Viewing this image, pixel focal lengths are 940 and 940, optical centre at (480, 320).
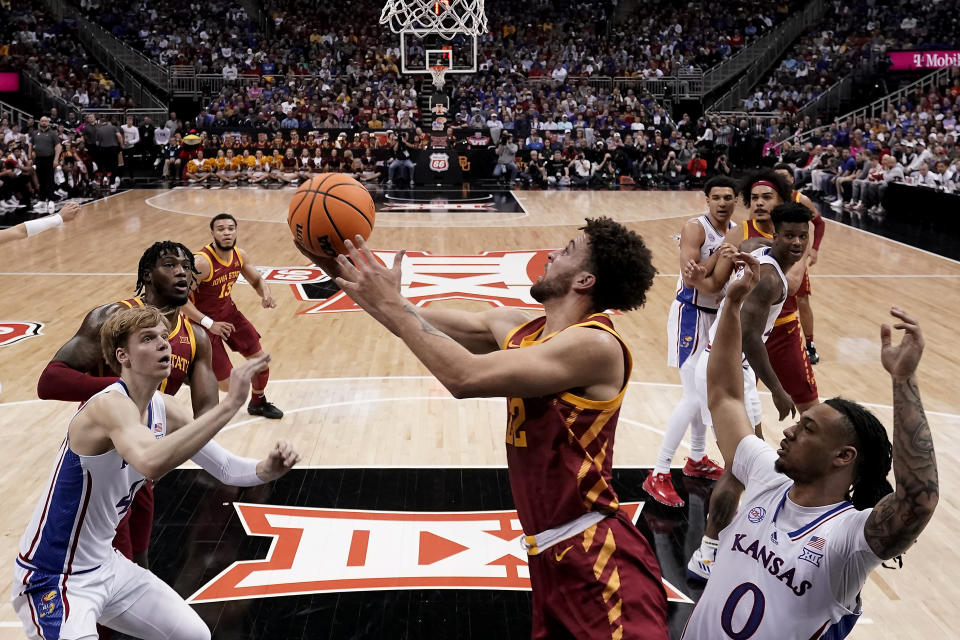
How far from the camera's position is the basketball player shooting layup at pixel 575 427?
2635 millimetres

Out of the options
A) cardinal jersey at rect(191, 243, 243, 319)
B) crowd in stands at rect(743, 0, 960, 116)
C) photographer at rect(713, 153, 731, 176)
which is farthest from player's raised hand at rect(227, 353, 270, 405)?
crowd in stands at rect(743, 0, 960, 116)

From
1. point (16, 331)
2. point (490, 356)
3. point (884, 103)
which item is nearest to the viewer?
point (490, 356)

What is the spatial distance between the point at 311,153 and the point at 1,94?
9.77 m

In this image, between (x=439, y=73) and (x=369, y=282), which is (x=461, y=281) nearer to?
(x=369, y=282)

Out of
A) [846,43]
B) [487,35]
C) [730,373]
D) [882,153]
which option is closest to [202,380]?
[730,373]

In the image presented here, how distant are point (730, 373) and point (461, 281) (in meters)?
8.84

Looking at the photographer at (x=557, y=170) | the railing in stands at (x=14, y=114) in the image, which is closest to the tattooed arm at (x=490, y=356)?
the photographer at (x=557, y=170)

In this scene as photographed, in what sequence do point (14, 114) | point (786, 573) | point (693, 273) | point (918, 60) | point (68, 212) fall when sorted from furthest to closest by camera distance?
point (918, 60)
point (14, 114)
point (68, 212)
point (693, 273)
point (786, 573)

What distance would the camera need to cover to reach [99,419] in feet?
10.5

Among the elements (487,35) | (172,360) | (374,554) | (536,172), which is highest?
(487,35)

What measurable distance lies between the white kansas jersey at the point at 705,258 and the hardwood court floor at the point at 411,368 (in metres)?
1.17

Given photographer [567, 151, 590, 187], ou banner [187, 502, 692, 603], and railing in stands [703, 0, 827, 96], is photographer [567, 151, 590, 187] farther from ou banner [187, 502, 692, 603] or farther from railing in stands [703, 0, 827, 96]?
ou banner [187, 502, 692, 603]

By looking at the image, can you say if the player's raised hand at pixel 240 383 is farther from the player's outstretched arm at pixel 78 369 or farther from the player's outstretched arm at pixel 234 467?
the player's outstretched arm at pixel 78 369

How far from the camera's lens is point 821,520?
9.16ft
